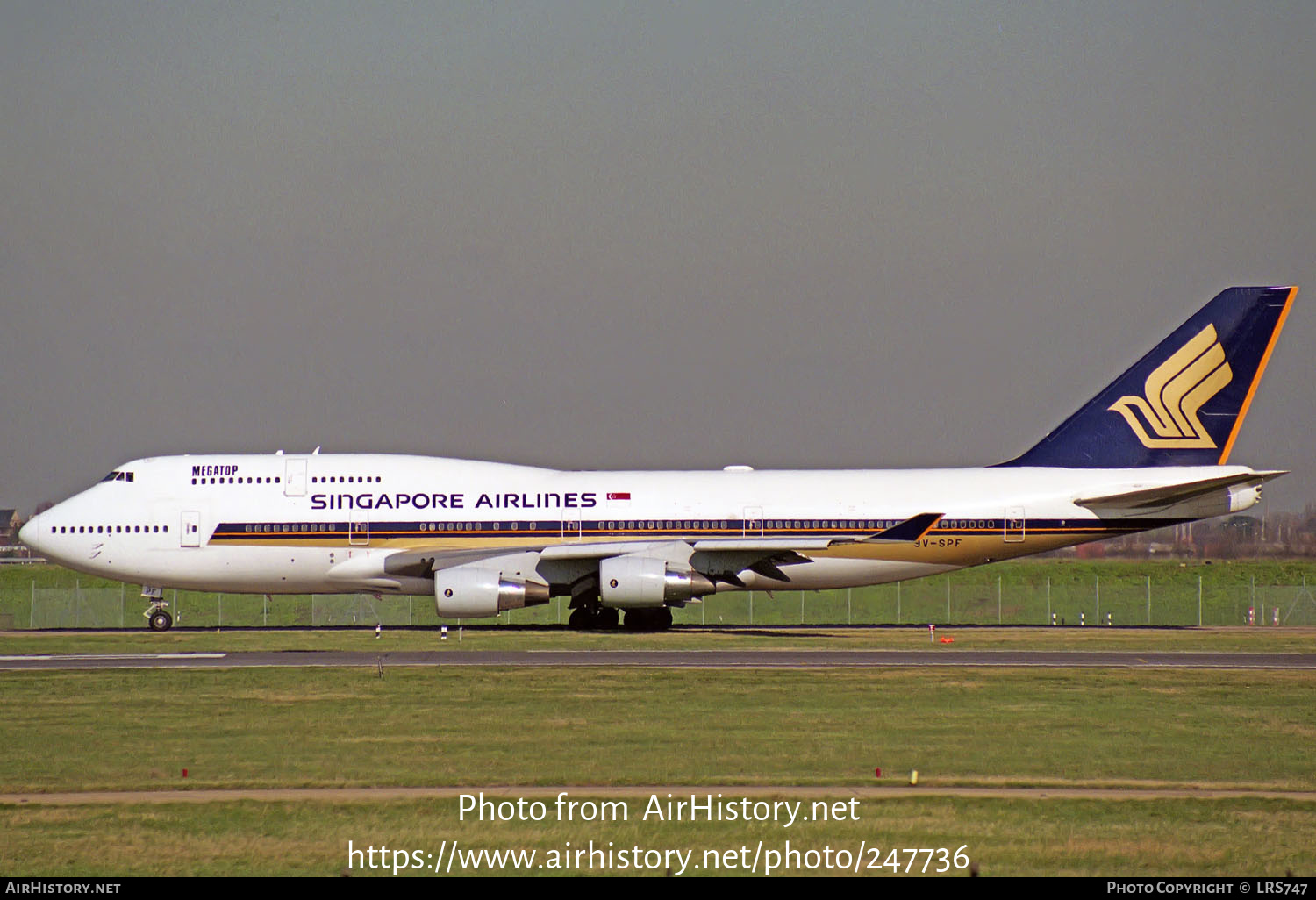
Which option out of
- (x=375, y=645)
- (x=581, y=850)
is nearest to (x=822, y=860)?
(x=581, y=850)

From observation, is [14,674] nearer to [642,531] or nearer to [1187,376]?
[642,531]

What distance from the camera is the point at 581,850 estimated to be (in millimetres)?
13312

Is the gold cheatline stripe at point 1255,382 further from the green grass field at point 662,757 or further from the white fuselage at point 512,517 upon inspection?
the green grass field at point 662,757

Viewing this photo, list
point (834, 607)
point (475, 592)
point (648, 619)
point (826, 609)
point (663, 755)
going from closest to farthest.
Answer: point (663, 755)
point (475, 592)
point (648, 619)
point (826, 609)
point (834, 607)

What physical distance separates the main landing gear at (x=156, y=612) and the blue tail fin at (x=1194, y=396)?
27.0 metres

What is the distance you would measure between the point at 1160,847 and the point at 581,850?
210 inches

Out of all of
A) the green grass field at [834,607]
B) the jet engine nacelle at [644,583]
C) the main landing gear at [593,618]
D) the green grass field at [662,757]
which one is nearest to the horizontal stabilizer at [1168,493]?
the green grass field at [662,757]

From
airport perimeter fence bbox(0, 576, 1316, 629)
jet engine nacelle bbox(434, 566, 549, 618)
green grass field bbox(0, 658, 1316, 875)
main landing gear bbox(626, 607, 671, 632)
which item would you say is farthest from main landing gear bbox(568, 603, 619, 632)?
green grass field bbox(0, 658, 1316, 875)

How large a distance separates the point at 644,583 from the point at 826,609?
21573mm

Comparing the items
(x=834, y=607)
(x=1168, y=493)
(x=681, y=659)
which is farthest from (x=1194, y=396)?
(x=681, y=659)

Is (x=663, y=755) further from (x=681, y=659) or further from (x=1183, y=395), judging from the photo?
(x=1183, y=395)

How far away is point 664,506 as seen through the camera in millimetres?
42469

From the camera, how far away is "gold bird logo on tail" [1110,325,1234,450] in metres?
43.4

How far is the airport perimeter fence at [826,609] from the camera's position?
2042 inches
